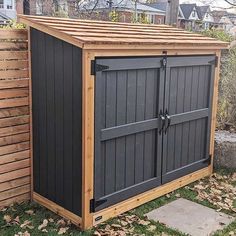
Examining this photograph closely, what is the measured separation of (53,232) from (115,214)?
2.14ft

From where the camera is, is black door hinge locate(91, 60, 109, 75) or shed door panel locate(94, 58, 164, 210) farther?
shed door panel locate(94, 58, 164, 210)

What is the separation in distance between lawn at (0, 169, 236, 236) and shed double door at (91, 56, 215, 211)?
0.67 feet

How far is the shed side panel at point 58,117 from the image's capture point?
137 inches

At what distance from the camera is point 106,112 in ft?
11.8

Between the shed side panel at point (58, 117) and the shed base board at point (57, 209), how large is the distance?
5 cm

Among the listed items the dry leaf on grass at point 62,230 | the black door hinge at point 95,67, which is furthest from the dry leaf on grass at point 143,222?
the black door hinge at point 95,67

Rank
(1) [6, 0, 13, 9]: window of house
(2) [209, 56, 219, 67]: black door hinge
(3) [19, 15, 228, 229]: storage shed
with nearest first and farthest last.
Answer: (3) [19, 15, 228, 229]: storage shed
(2) [209, 56, 219, 67]: black door hinge
(1) [6, 0, 13, 9]: window of house

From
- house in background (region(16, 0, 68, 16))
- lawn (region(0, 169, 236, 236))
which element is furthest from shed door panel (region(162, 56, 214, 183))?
house in background (region(16, 0, 68, 16))

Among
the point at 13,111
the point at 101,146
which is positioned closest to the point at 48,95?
the point at 13,111

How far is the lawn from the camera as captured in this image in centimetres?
360

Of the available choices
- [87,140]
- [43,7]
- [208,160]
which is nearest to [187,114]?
[208,160]

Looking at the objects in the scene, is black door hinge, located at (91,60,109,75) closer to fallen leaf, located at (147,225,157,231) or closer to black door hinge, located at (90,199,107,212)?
black door hinge, located at (90,199,107,212)

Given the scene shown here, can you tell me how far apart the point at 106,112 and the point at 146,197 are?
1189 mm

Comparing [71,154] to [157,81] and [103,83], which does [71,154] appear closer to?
[103,83]
